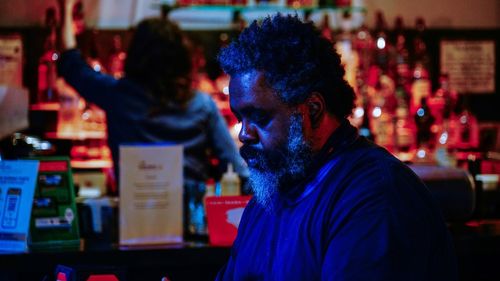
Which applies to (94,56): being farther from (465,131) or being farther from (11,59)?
(465,131)

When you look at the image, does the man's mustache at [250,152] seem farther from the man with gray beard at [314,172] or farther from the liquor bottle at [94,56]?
the liquor bottle at [94,56]

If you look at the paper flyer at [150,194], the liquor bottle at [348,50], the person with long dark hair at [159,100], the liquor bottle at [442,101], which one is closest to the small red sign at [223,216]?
the paper flyer at [150,194]

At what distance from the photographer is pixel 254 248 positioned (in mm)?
1733

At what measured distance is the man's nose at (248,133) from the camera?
5.13 feet

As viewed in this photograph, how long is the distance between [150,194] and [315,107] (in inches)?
54.1

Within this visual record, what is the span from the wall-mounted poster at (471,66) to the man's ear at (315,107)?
5.05 m

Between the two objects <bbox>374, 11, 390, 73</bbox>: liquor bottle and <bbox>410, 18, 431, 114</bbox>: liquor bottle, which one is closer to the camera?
<bbox>374, 11, 390, 73</bbox>: liquor bottle

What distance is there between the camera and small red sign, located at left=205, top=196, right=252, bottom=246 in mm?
2795

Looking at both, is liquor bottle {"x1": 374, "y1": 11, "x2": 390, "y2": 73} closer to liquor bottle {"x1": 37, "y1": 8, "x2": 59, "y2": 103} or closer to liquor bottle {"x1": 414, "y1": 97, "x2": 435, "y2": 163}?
liquor bottle {"x1": 414, "y1": 97, "x2": 435, "y2": 163}

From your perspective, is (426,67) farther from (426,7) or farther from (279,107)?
(279,107)

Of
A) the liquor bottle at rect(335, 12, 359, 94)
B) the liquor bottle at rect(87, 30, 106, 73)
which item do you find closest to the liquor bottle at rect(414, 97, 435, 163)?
the liquor bottle at rect(335, 12, 359, 94)

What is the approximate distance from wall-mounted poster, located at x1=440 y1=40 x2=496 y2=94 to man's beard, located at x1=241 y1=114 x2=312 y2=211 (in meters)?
5.04

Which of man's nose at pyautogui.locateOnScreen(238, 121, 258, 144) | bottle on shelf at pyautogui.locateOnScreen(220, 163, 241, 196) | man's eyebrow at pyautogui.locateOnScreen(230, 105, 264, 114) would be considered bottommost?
bottle on shelf at pyautogui.locateOnScreen(220, 163, 241, 196)

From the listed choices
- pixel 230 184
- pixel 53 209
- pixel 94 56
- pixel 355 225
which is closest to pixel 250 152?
pixel 355 225
